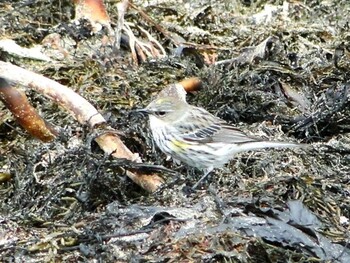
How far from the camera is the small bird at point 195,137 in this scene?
6.15 meters

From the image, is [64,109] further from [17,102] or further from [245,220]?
[245,220]

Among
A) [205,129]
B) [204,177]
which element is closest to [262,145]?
[204,177]

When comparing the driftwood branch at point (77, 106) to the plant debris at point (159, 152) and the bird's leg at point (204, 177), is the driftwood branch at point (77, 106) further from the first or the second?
the bird's leg at point (204, 177)

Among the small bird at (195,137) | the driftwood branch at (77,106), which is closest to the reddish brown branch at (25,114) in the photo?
the driftwood branch at (77,106)

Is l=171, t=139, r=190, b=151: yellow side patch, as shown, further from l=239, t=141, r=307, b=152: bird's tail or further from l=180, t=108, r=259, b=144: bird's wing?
l=239, t=141, r=307, b=152: bird's tail

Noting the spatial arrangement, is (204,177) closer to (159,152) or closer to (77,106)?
(159,152)

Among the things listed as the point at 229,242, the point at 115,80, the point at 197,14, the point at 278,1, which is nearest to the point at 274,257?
the point at 229,242

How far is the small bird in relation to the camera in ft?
20.2

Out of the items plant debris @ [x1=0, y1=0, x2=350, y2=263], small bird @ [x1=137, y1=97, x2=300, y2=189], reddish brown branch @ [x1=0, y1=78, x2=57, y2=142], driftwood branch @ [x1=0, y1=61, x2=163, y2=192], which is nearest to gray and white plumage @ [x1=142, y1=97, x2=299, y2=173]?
small bird @ [x1=137, y1=97, x2=300, y2=189]

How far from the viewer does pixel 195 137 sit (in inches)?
254

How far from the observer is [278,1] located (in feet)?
31.9

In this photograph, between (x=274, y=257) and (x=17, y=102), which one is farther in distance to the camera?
(x=17, y=102)

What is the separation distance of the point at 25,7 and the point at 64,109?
2195 mm

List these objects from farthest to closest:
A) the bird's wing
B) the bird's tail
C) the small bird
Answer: the bird's wing → the small bird → the bird's tail
